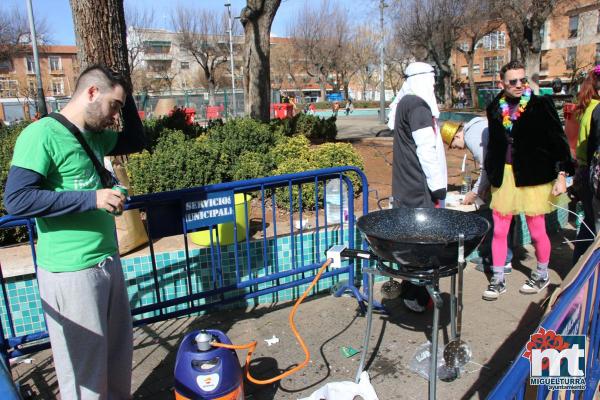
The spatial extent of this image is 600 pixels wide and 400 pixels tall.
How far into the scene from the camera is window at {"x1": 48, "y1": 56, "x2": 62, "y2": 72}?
69938mm

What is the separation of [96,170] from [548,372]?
2.03 metres

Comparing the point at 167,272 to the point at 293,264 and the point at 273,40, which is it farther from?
the point at 273,40

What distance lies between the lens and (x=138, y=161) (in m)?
6.20

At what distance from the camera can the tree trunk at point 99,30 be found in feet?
15.2

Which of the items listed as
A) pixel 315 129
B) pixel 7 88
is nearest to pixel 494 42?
pixel 315 129

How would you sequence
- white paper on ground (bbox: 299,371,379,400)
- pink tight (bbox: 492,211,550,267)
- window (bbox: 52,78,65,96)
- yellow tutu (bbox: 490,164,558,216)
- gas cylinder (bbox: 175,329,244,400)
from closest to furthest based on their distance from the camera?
gas cylinder (bbox: 175,329,244,400) < white paper on ground (bbox: 299,371,379,400) < yellow tutu (bbox: 490,164,558,216) < pink tight (bbox: 492,211,550,267) < window (bbox: 52,78,65,96)

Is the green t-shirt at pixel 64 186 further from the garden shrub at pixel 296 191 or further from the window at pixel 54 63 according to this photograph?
the window at pixel 54 63

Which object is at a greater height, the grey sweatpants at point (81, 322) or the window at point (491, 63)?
the window at point (491, 63)

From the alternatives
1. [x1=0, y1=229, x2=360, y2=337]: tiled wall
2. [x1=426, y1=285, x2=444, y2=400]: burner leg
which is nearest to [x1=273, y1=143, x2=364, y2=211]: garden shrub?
[x1=0, y1=229, x2=360, y2=337]: tiled wall

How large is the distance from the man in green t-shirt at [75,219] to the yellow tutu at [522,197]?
2915 mm

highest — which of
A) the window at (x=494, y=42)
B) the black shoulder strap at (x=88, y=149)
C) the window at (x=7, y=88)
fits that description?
the window at (x=494, y=42)

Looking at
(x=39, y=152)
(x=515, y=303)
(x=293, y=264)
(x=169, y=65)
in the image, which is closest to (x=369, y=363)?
(x=293, y=264)

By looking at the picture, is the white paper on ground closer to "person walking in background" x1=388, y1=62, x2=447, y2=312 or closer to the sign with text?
"person walking in background" x1=388, y1=62, x2=447, y2=312

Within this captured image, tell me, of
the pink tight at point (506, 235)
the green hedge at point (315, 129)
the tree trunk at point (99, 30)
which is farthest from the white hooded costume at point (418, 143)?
the green hedge at point (315, 129)
